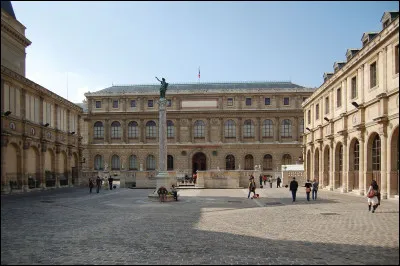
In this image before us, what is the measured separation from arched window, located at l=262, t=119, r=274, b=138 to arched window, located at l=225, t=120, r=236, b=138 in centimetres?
504

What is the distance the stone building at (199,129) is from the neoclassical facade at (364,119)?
25003mm

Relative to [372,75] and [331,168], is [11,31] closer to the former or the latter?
[372,75]

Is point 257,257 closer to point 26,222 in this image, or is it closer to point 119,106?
point 26,222

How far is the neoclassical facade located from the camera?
23359 mm

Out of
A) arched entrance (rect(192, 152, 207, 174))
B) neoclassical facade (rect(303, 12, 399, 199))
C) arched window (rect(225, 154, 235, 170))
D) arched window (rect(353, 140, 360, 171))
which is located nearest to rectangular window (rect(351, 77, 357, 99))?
neoclassical facade (rect(303, 12, 399, 199))

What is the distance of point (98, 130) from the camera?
226 ft

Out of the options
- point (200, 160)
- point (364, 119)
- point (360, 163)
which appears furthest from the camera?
point (200, 160)

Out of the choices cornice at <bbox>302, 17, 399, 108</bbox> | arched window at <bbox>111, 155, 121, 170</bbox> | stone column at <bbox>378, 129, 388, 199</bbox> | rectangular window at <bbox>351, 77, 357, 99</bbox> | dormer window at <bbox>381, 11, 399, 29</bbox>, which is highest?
dormer window at <bbox>381, 11, 399, 29</bbox>

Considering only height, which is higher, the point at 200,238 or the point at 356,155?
the point at 356,155

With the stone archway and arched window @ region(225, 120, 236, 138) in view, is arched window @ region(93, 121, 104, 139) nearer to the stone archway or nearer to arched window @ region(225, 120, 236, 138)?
arched window @ region(225, 120, 236, 138)

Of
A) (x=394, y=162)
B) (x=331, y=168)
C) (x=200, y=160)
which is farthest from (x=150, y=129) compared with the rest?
(x=394, y=162)

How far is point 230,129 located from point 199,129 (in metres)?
5.29

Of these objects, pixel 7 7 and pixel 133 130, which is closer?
pixel 7 7

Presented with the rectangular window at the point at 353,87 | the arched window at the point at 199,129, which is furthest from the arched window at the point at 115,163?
the rectangular window at the point at 353,87
